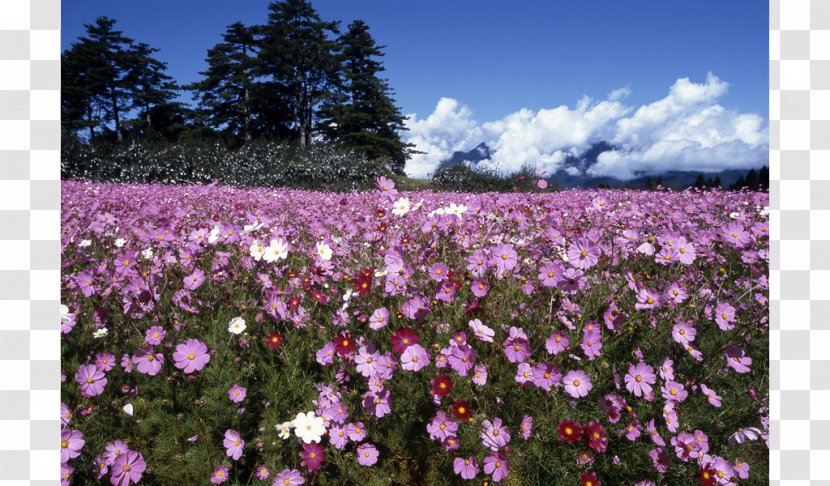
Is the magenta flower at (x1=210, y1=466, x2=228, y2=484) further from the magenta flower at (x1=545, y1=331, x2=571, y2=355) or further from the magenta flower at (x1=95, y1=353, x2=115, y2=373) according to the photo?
the magenta flower at (x1=545, y1=331, x2=571, y2=355)

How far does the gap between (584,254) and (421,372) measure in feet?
3.24

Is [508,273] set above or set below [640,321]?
above

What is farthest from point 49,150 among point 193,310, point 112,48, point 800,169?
point 112,48

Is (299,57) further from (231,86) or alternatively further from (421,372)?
(421,372)

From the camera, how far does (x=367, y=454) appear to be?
5.73ft

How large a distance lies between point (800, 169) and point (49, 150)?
8.77 feet

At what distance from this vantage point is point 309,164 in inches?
731

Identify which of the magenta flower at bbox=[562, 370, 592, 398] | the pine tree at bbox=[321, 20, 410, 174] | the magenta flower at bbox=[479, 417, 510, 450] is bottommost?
the magenta flower at bbox=[479, 417, 510, 450]

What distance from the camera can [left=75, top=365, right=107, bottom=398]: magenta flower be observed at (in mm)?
1877

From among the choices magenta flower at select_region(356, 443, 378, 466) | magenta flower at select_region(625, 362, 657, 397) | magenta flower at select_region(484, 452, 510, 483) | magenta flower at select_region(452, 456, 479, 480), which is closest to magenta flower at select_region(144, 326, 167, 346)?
magenta flower at select_region(356, 443, 378, 466)

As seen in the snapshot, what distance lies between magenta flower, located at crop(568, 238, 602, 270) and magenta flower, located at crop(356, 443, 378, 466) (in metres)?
1.22

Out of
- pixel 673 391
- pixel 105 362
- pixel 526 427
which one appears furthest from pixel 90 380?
pixel 673 391

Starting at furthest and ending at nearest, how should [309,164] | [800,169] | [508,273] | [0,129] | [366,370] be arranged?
[309,164] → [508,273] → [366,370] → [800,169] → [0,129]

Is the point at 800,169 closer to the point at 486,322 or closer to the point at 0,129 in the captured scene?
the point at 486,322
